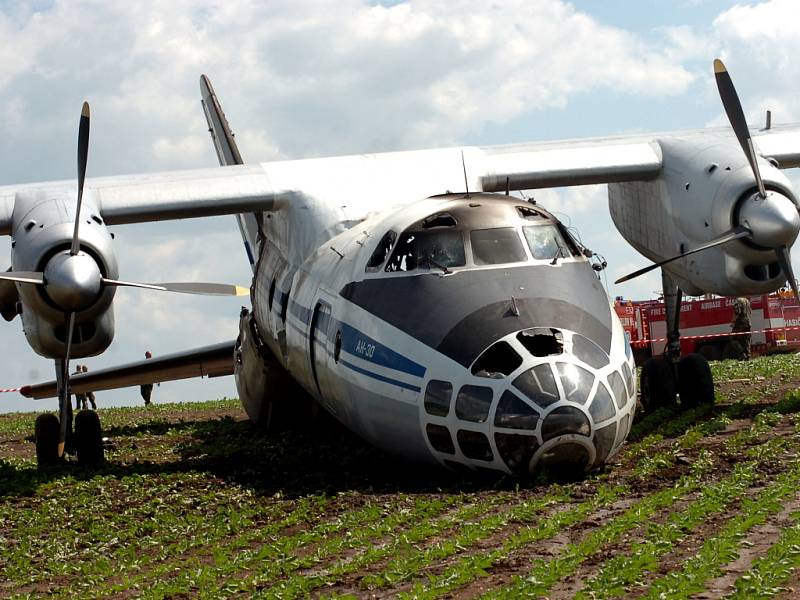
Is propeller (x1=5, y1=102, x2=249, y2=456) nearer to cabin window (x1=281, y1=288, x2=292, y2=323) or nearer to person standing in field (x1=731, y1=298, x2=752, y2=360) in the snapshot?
→ cabin window (x1=281, y1=288, x2=292, y2=323)

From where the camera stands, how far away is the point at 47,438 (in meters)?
16.2

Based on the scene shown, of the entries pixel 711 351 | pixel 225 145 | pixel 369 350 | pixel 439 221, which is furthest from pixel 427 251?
pixel 711 351

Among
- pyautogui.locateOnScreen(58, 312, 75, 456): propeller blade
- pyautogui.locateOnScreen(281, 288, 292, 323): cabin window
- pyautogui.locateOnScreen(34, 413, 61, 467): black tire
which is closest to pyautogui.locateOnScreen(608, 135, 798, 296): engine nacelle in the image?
pyautogui.locateOnScreen(281, 288, 292, 323): cabin window

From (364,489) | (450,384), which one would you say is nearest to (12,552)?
(364,489)

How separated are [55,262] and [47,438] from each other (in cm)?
325

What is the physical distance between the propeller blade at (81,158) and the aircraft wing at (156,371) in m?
7.60

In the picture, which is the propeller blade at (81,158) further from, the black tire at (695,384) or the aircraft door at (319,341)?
the black tire at (695,384)

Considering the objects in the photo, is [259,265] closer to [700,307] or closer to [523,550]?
[523,550]

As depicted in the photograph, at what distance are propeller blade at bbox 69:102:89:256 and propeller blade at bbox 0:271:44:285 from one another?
0.49m

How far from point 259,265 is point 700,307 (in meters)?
25.6

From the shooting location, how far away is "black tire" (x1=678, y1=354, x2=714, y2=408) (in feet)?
58.0

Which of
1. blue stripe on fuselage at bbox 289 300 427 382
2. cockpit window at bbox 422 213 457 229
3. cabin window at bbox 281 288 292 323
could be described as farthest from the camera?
cabin window at bbox 281 288 292 323

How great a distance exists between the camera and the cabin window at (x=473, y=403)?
1044 centimetres

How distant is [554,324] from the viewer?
10961 millimetres
